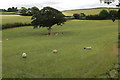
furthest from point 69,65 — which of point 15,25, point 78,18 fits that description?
point 78,18

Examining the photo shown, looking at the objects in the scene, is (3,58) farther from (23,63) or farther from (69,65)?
(69,65)

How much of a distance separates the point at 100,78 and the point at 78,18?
97810mm

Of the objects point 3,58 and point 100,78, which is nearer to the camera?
point 100,78

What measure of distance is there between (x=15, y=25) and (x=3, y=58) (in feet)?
197

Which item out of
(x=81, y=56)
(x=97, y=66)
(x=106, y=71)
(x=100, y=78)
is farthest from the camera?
(x=81, y=56)

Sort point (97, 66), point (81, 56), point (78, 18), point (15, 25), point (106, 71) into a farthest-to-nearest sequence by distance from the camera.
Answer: point (78, 18) < point (15, 25) < point (81, 56) < point (97, 66) < point (106, 71)

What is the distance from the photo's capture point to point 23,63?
26266 millimetres

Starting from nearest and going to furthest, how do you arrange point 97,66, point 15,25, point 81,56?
point 97,66, point 81,56, point 15,25

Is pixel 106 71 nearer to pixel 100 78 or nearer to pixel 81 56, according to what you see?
pixel 100 78

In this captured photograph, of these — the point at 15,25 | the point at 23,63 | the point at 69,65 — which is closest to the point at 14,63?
the point at 23,63

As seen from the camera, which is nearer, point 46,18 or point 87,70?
point 87,70

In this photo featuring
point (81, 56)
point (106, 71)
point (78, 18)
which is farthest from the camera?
point (78, 18)

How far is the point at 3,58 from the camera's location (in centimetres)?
2992

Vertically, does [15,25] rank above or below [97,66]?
above
